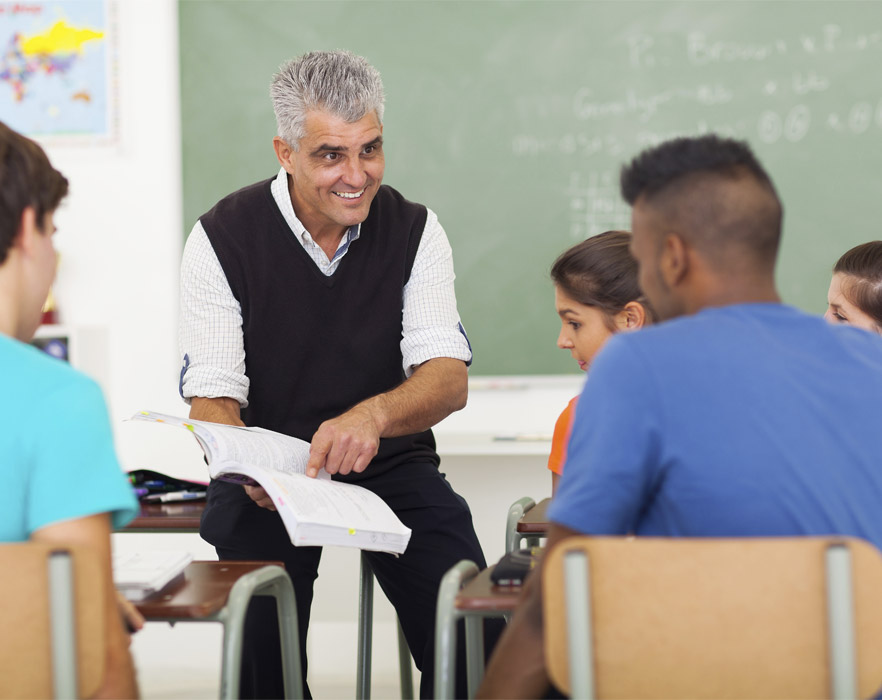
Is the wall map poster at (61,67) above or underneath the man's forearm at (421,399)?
above

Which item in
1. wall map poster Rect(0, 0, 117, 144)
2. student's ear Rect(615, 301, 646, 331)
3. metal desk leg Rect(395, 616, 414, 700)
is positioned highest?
wall map poster Rect(0, 0, 117, 144)

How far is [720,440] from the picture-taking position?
1.09 meters

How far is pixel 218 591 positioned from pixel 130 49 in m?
2.84

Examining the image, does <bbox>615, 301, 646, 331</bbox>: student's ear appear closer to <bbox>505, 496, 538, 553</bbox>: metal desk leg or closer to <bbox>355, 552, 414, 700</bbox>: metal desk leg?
<bbox>505, 496, 538, 553</bbox>: metal desk leg

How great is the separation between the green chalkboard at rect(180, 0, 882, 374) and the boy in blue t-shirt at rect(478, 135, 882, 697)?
7.74 ft

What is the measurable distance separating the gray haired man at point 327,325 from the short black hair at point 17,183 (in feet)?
3.29

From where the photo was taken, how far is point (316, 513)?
5.07 ft

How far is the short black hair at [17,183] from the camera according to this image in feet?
3.87

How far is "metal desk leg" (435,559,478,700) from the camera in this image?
1338 millimetres

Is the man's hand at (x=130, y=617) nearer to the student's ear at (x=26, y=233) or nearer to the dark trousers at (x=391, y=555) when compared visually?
the student's ear at (x=26, y=233)

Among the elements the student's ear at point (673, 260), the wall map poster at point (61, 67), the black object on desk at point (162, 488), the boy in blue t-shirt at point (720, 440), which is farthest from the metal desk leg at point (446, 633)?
the wall map poster at point (61, 67)

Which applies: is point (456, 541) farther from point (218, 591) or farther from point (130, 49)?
point (130, 49)

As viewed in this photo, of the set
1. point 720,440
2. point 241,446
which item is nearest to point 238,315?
point 241,446

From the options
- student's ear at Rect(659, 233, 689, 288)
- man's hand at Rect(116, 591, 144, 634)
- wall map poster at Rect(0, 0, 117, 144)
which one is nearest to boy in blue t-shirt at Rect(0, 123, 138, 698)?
man's hand at Rect(116, 591, 144, 634)
